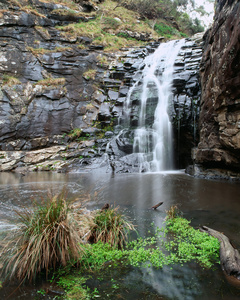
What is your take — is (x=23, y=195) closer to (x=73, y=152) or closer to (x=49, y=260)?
(x=49, y=260)

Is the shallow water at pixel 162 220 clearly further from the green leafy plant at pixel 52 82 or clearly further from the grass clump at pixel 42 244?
the green leafy plant at pixel 52 82

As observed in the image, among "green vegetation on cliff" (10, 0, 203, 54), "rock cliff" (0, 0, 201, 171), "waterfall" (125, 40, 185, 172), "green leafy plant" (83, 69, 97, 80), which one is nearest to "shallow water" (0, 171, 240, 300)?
"waterfall" (125, 40, 185, 172)

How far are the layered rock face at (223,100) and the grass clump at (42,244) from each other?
8.66 meters

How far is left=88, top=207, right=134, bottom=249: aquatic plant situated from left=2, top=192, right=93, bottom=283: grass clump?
1.91 feet

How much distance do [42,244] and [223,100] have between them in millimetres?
9781

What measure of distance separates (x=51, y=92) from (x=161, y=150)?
11.5 meters

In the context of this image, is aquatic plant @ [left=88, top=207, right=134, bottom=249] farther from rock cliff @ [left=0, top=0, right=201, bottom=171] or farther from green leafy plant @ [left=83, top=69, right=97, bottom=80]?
green leafy plant @ [left=83, top=69, right=97, bottom=80]

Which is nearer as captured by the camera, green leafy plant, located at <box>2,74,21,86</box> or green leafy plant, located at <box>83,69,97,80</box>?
green leafy plant, located at <box>2,74,21,86</box>

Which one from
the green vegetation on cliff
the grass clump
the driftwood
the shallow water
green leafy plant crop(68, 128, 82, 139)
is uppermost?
the green vegetation on cliff

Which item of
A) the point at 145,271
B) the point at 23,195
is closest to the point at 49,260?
the point at 145,271

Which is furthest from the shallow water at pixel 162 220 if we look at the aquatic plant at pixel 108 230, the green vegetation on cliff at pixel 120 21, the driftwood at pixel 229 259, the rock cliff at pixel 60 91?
the green vegetation on cliff at pixel 120 21

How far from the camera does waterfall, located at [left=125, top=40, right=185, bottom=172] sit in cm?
1461

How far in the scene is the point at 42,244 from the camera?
2631 millimetres

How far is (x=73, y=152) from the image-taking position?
16.4 m
